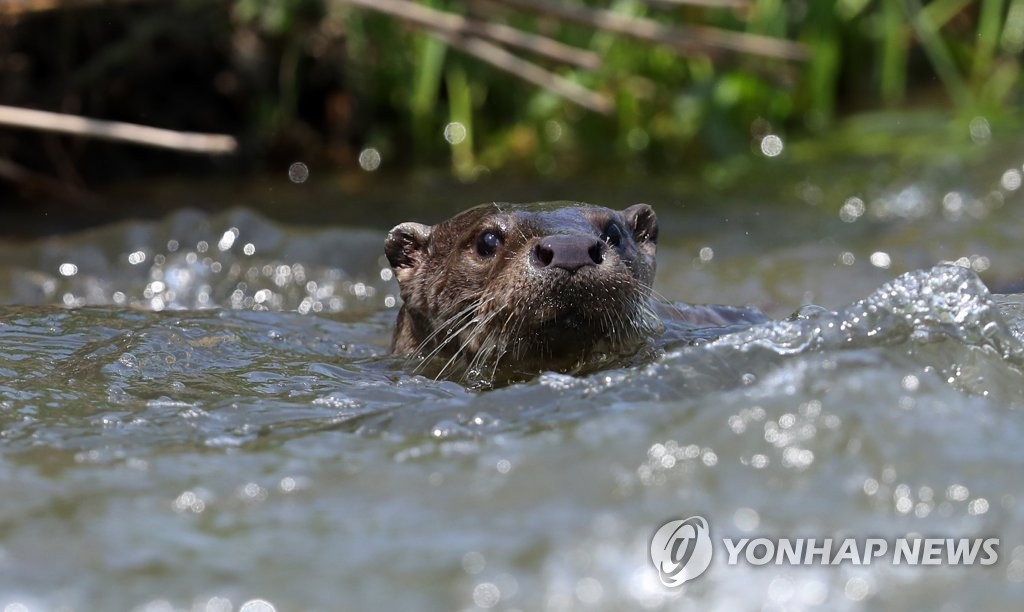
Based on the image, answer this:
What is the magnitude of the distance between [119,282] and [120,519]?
3512mm

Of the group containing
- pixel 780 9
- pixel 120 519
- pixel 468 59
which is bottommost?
pixel 120 519

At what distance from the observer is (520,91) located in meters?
8.59

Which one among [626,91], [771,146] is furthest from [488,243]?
[771,146]

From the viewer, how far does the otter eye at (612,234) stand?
156 inches

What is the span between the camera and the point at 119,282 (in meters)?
5.89

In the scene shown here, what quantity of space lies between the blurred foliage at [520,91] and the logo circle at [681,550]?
5.87m

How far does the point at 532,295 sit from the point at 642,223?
3.21 ft

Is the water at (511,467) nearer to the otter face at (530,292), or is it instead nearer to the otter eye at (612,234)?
the otter face at (530,292)

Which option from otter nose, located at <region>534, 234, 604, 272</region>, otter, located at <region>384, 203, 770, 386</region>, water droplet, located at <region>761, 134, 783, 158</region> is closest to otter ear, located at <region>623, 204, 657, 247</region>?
otter, located at <region>384, 203, 770, 386</region>

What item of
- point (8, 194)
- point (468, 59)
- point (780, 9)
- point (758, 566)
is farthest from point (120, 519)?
point (780, 9)

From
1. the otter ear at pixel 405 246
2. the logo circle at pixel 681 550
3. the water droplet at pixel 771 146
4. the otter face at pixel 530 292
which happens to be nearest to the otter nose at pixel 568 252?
the otter face at pixel 530 292

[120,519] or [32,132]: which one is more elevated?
[32,132]

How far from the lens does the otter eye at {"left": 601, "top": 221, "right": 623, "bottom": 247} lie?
13.0ft

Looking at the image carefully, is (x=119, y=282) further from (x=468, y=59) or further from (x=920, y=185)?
(x=920, y=185)
